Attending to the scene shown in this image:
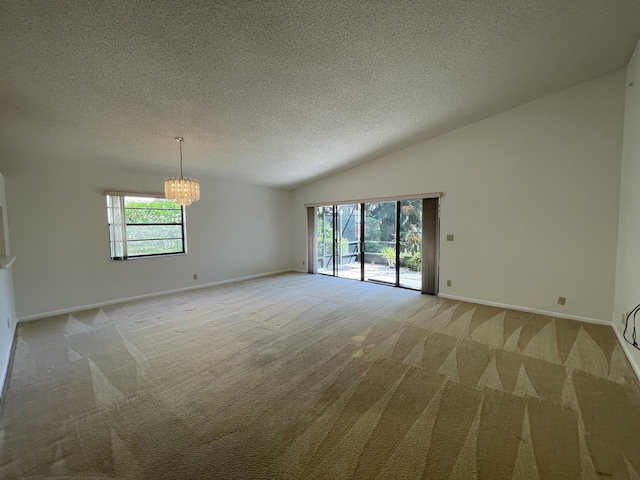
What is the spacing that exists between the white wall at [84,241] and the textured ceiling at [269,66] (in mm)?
519

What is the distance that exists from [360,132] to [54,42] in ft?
11.7

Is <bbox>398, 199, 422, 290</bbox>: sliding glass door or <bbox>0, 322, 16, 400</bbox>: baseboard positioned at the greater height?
<bbox>398, 199, 422, 290</bbox>: sliding glass door

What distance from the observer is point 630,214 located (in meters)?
3.10

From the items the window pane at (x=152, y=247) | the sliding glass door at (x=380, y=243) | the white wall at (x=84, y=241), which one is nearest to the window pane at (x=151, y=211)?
the white wall at (x=84, y=241)

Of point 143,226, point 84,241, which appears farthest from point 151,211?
point 84,241

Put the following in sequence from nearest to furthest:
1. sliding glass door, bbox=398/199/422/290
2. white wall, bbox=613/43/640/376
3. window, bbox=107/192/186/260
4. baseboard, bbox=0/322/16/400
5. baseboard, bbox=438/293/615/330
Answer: baseboard, bbox=0/322/16/400, white wall, bbox=613/43/640/376, baseboard, bbox=438/293/615/330, window, bbox=107/192/186/260, sliding glass door, bbox=398/199/422/290

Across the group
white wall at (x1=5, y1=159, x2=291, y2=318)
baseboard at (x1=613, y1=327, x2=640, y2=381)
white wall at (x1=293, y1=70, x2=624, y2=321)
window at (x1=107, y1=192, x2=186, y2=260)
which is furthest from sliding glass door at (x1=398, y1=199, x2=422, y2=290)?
window at (x1=107, y1=192, x2=186, y2=260)

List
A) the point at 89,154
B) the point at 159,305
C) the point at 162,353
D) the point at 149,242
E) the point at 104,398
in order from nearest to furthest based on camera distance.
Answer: the point at 104,398
the point at 162,353
the point at 89,154
the point at 159,305
the point at 149,242

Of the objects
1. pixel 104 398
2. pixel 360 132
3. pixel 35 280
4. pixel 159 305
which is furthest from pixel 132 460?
pixel 360 132

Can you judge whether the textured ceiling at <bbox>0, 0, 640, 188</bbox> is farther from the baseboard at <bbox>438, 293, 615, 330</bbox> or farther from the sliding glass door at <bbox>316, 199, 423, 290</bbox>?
the baseboard at <bbox>438, 293, 615, 330</bbox>

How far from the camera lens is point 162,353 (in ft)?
10.2

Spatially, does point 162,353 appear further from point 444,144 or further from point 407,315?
point 444,144

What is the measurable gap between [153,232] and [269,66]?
174 inches

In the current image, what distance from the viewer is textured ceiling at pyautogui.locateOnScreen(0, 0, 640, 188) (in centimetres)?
197
